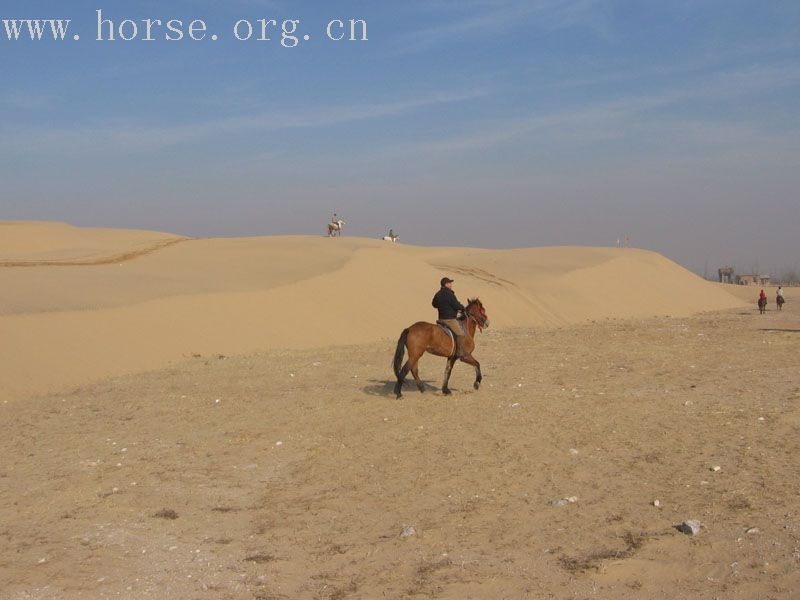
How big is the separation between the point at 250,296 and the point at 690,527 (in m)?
19.8

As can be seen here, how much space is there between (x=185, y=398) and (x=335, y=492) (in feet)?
22.1

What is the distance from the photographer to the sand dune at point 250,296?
19391 mm

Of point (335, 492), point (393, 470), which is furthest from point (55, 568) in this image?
point (393, 470)

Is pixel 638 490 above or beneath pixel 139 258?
beneath

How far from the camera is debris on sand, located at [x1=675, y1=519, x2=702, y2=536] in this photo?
7.25 meters

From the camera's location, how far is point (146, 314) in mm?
22094

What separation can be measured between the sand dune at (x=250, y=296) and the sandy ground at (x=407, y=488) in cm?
350

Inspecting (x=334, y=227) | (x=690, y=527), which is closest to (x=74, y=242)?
(x=334, y=227)

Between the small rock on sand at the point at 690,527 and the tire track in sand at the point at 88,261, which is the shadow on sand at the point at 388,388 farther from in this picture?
the tire track in sand at the point at 88,261

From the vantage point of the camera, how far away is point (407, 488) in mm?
9211

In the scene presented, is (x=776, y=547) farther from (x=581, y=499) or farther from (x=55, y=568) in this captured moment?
(x=55, y=568)

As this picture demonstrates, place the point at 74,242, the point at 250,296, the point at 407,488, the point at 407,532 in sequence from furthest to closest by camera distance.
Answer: the point at 74,242
the point at 250,296
the point at 407,488
the point at 407,532

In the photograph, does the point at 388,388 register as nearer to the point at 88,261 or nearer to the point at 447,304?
the point at 447,304

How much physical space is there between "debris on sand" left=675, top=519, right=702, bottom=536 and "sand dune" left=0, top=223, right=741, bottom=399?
13140 mm
